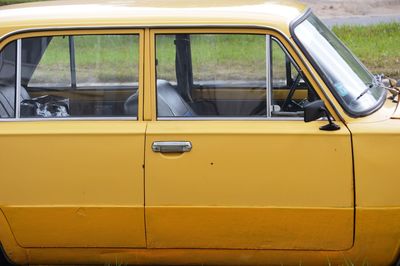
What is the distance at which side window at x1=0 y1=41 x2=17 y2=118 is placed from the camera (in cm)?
422

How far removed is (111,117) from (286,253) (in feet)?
3.95

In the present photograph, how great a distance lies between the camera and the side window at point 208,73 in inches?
164

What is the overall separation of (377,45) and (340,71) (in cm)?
857

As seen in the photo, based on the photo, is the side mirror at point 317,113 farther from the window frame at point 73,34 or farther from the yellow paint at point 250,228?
the window frame at point 73,34

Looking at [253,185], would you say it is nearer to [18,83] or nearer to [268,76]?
[268,76]

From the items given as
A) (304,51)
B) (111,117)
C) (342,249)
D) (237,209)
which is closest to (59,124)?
(111,117)

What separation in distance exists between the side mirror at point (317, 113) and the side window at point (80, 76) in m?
0.93

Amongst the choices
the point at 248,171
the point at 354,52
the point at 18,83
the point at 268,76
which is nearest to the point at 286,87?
the point at 268,76

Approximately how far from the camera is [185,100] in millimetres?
4273

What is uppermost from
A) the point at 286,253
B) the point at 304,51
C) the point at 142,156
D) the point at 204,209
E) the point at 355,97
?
the point at 304,51

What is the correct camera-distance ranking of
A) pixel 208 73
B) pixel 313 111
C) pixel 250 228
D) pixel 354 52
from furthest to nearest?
pixel 354 52 < pixel 208 73 < pixel 250 228 < pixel 313 111

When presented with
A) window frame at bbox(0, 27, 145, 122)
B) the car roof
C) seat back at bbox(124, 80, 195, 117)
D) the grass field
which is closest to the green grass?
the grass field

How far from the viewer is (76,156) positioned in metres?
4.09

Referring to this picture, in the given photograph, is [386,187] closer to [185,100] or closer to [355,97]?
[355,97]
